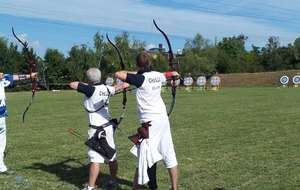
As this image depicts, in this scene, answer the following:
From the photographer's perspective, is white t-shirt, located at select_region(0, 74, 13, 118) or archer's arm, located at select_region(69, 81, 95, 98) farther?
white t-shirt, located at select_region(0, 74, 13, 118)

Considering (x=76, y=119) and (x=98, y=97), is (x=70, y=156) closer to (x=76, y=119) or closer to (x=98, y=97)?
(x=98, y=97)

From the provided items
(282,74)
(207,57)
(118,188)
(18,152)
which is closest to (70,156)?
(18,152)

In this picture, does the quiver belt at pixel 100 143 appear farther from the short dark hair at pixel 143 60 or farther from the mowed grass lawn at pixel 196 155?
the short dark hair at pixel 143 60

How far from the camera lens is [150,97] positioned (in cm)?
833

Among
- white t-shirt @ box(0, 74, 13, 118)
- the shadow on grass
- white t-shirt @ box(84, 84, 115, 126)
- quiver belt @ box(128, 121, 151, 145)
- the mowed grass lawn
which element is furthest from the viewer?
white t-shirt @ box(0, 74, 13, 118)

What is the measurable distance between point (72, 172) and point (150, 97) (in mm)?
3397

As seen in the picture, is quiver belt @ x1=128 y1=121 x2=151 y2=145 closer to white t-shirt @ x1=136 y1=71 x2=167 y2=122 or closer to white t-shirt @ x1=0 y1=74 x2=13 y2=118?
white t-shirt @ x1=136 y1=71 x2=167 y2=122

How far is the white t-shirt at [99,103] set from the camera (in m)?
9.02

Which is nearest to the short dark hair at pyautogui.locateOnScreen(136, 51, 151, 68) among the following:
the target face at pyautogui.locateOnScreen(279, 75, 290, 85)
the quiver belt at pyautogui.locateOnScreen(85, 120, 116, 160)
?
the quiver belt at pyautogui.locateOnScreen(85, 120, 116, 160)

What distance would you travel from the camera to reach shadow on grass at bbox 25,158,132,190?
1000 centimetres

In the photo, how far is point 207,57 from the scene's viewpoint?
125188 mm

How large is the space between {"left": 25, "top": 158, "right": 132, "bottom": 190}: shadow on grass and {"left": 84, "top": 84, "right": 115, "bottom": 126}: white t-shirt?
1.19 metres

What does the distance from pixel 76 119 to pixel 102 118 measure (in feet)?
46.5

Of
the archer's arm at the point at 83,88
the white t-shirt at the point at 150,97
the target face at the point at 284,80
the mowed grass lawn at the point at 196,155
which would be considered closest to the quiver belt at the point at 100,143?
the archer's arm at the point at 83,88
